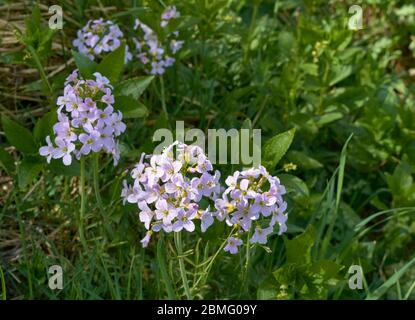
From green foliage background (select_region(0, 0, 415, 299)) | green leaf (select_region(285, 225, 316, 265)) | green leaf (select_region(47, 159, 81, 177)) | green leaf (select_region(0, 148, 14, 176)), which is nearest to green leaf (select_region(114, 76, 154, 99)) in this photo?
green foliage background (select_region(0, 0, 415, 299))

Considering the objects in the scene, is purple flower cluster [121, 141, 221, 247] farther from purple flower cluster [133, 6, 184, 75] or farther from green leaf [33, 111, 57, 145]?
purple flower cluster [133, 6, 184, 75]

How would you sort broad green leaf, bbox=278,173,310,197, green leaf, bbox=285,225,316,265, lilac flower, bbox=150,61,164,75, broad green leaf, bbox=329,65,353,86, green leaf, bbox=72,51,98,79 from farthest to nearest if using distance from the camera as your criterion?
1. broad green leaf, bbox=329,65,353,86
2. lilac flower, bbox=150,61,164,75
3. broad green leaf, bbox=278,173,310,197
4. green leaf, bbox=72,51,98,79
5. green leaf, bbox=285,225,316,265

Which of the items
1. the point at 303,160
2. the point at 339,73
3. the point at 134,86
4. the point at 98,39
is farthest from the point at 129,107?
the point at 339,73

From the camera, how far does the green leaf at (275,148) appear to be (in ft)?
6.73

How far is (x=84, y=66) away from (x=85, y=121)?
1.02ft

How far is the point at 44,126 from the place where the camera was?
2168 mm

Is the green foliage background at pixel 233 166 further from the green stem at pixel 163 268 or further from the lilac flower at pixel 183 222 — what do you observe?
the lilac flower at pixel 183 222

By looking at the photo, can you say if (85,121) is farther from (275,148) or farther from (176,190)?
(275,148)

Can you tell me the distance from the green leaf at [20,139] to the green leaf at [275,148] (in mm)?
656

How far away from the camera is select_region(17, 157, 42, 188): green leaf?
6.87 ft

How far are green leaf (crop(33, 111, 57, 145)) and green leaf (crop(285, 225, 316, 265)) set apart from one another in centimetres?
73

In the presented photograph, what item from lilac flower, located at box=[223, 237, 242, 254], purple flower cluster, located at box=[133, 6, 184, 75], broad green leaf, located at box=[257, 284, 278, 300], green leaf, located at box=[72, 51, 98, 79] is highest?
purple flower cluster, located at box=[133, 6, 184, 75]

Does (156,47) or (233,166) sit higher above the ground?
(156,47)

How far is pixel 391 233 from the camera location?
2.69m
